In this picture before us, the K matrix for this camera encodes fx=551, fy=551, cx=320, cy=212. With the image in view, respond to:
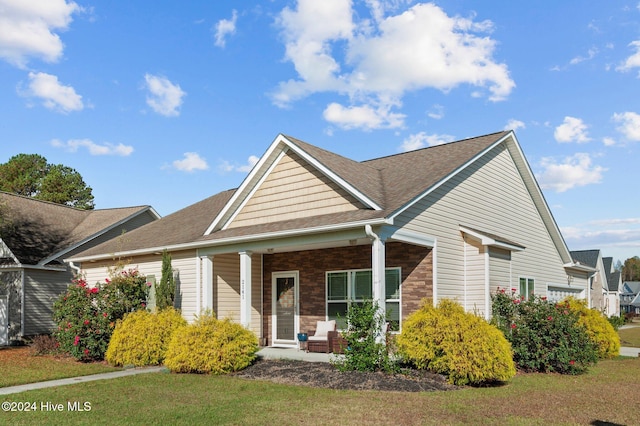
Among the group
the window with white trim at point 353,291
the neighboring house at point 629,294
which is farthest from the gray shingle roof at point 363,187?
the neighboring house at point 629,294

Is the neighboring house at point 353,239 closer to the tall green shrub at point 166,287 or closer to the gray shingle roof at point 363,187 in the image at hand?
the gray shingle roof at point 363,187

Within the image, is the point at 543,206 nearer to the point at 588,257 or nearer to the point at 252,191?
the point at 252,191

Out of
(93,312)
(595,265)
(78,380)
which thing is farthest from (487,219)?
(595,265)

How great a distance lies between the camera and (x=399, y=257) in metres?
14.5

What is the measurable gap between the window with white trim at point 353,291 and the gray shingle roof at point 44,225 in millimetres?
12617

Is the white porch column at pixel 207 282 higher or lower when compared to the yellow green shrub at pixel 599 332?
higher

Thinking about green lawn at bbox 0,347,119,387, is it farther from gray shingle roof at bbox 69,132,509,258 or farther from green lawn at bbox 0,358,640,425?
gray shingle roof at bbox 69,132,509,258

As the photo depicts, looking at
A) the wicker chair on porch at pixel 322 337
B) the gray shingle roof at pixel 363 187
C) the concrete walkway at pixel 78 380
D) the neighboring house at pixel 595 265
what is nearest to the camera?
the concrete walkway at pixel 78 380

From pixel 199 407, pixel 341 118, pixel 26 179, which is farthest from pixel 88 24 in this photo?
pixel 26 179

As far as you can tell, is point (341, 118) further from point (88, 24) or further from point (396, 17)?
point (88, 24)

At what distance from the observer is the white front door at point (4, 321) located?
20938 millimetres

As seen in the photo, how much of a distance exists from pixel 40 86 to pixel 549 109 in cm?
1918

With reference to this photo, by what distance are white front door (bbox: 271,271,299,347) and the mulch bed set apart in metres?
4.09

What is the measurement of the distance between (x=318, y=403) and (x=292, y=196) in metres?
7.07
